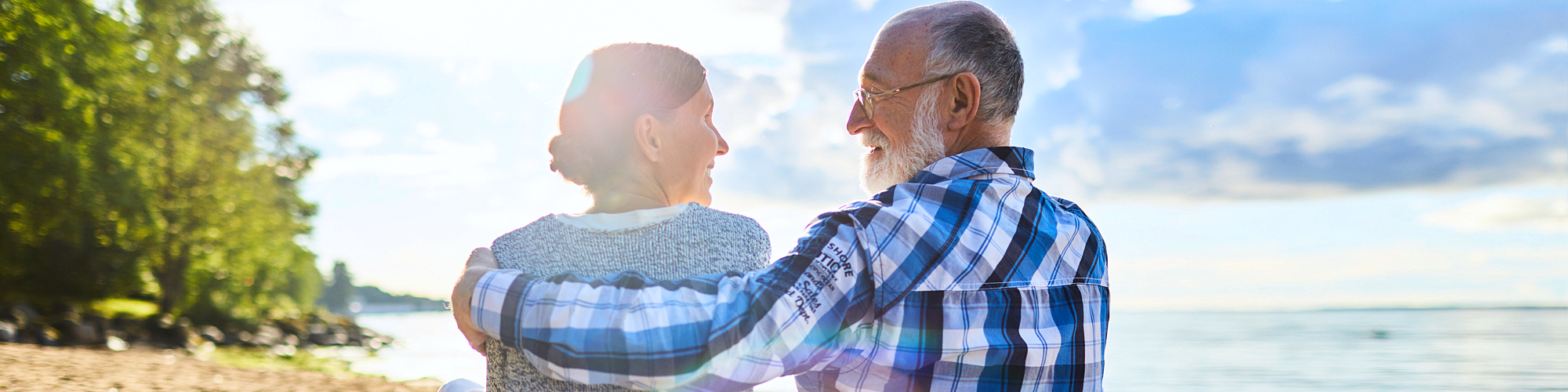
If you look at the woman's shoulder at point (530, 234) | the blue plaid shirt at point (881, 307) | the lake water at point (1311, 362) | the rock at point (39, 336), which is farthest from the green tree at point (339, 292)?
the blue plaid shirt at point (881, 307)

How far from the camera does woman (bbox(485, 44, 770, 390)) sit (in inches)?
56.1

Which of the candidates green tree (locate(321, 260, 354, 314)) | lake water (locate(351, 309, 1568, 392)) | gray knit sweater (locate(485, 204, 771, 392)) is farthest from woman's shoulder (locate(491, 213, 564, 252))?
green tree (locate(321, 260, 354, 314))

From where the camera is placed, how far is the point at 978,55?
1.89 m

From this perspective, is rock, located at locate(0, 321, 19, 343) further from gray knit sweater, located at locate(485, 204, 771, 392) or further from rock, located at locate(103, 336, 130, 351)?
gray knit sweater, located at locate(485, 204, 771, 392)

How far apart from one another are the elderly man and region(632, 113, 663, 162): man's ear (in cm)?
24

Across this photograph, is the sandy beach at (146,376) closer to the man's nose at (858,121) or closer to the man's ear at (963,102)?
Answer: the man's nose at (858,121)

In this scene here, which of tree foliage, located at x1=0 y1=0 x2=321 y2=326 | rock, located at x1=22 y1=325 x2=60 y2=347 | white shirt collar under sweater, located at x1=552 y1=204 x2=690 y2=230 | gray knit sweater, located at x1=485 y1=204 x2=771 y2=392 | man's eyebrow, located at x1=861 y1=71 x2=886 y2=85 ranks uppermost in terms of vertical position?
tree foliage, located at x1=0 y1=0 x2=321 y2=326

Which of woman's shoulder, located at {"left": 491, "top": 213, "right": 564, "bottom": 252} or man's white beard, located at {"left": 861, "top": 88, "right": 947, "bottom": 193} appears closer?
woman's shoulder, located at {"left": 491, "top": 213, "right": 564, "bottom": 252}

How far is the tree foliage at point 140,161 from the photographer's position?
47.2 feet

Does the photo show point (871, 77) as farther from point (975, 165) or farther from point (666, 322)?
point (666, 322)

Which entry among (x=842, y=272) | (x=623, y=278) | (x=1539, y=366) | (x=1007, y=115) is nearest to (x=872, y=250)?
(x=842, y=272)

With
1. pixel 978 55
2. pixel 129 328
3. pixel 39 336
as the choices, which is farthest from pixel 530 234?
pixel 129 328

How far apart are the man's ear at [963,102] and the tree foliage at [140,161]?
17192mm

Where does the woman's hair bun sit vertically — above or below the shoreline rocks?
above
